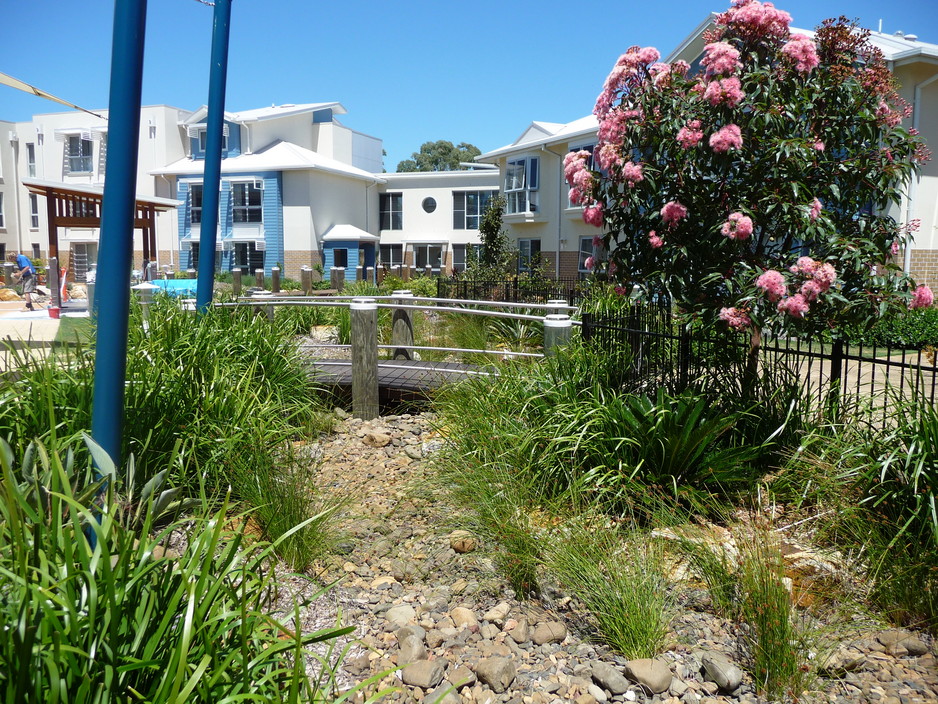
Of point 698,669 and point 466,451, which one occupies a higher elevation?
point 466,451

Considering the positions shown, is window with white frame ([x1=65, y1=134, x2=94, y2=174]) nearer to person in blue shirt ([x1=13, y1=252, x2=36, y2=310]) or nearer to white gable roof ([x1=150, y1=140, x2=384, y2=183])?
white gable roof ([x1=150, y1=140, x2=384, y2=183])

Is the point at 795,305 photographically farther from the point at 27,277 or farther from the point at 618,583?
the point at 27,277

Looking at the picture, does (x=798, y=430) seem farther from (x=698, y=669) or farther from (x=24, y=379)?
(x=24, y=379)

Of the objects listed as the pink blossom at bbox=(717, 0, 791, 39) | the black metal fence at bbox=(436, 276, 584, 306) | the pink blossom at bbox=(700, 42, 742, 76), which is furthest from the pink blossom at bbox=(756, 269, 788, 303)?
the black metal fence at bbox=(436, 276, 584, 306)

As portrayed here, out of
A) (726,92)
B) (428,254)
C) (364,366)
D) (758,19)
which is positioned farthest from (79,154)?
(726,92)

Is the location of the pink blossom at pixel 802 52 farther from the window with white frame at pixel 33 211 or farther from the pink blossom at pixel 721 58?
the window with white frame at pixel 33 211

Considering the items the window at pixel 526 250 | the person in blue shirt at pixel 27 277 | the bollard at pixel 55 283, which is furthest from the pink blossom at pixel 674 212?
the window at pixel 526 250

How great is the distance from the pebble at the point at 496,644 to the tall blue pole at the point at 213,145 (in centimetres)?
401

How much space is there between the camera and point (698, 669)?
3553mm

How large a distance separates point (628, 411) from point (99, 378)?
3.38m

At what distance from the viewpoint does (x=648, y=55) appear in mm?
5680

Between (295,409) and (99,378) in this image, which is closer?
(99,378)

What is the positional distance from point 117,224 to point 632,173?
3.39 meters

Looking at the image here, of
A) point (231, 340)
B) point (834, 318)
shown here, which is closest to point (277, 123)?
point (231, 340)
